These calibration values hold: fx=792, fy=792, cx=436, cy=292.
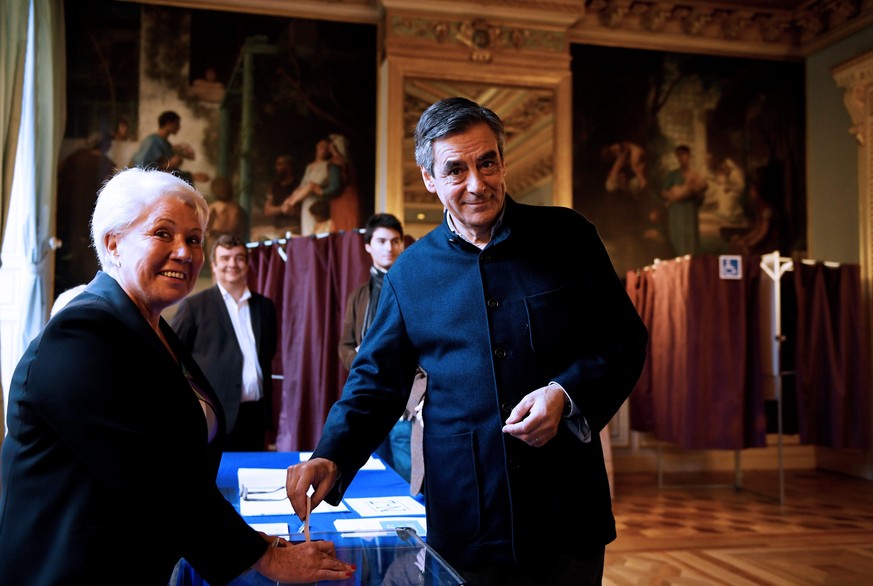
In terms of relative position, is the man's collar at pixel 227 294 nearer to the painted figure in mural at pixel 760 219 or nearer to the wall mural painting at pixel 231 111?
the wall mural painting at pixel 231 111

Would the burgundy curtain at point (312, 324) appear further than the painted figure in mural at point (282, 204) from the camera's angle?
No

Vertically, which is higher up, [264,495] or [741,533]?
[264,495]

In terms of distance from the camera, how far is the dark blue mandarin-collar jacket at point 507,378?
65.3 inches

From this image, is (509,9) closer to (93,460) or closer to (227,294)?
(227,294)

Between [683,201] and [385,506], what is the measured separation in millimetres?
7353

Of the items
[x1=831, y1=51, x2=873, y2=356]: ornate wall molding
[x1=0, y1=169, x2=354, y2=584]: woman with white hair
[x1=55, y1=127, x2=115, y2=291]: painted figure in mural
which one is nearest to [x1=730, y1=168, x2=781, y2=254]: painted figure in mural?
[x1=831, y1=51, x2=873, y2=356]: ornate wall molding

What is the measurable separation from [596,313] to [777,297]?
5.80m

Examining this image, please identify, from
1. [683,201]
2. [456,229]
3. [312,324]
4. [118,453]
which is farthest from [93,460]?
[683,201]

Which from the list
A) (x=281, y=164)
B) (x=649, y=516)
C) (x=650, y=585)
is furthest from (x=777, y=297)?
(x=281, y=164)

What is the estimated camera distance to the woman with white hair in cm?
128

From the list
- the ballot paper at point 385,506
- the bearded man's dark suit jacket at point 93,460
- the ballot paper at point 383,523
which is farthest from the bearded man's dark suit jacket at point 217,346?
the bearded man's dark suit jacket at point 93,460

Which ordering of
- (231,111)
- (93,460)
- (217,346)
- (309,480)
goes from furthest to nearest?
(231,111)
(217,346)
(309,480)
(93,460)

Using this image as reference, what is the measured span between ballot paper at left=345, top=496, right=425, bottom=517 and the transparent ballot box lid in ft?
→ 2.17

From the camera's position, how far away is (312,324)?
6.56 m
